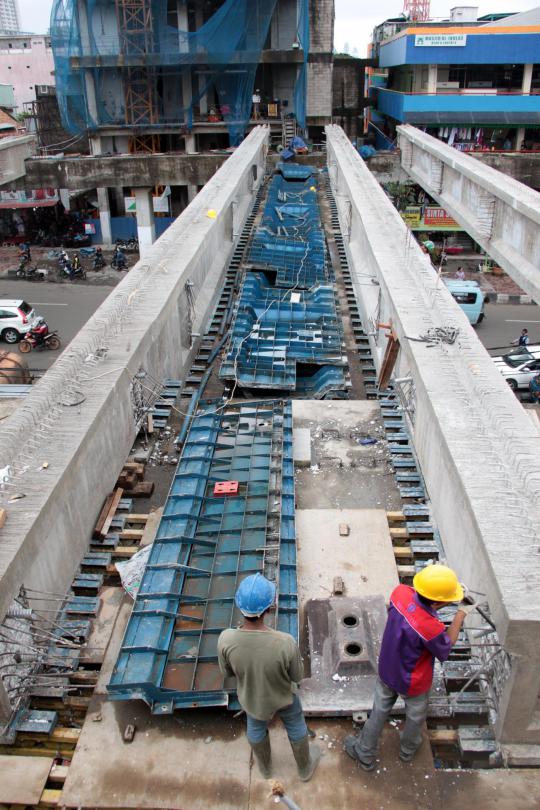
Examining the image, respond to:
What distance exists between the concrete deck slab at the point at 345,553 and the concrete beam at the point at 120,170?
91.3 ft

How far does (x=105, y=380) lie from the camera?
633 centimetres

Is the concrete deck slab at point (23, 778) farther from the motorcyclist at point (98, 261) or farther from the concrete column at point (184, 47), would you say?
the concrete column at point (184, 47)

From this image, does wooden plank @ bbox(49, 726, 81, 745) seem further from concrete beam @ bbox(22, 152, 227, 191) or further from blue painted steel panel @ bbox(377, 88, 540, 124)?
blue painted steel panel @ bbox(377, 88, 540, 124)

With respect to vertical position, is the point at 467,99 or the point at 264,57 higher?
the point at 264,57

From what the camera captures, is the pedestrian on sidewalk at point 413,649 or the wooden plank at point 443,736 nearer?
the pedestrian on sidewalk at point 413,649

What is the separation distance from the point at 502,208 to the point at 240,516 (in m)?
13.5

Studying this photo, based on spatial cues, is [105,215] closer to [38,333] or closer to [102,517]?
[38,333]

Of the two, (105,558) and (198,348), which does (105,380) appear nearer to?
(105,558)

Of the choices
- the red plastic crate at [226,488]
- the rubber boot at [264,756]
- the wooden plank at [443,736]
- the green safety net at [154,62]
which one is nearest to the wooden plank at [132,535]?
the red plastic crate at [226,488]

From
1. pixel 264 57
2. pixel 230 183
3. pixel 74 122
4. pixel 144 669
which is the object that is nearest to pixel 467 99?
pixel 264 57

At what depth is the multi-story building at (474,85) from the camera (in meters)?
34.7

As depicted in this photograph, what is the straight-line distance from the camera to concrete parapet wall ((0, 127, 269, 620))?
15.0ft

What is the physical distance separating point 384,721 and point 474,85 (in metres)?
41.9

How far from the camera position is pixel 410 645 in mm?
3414
